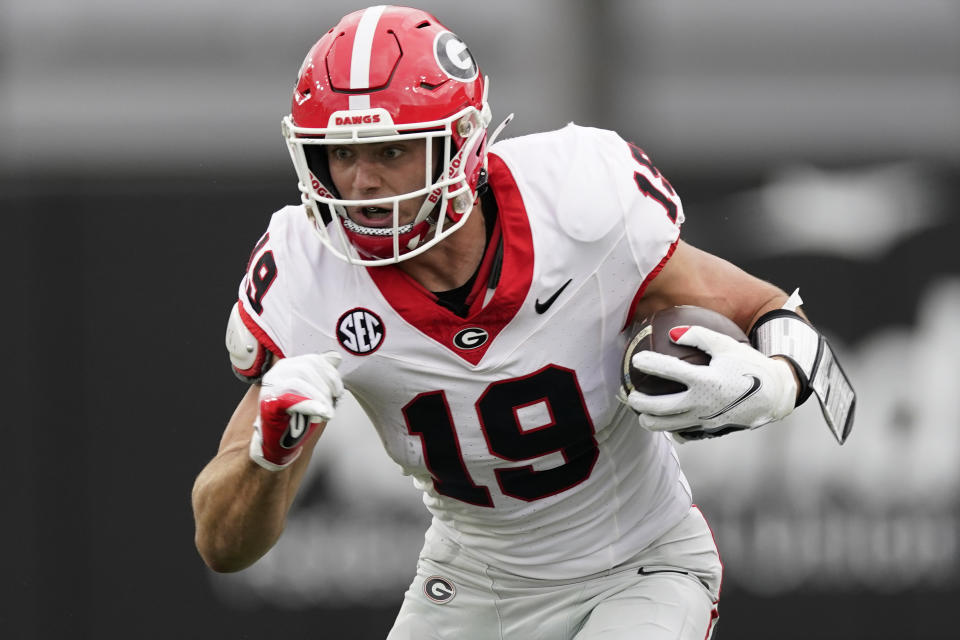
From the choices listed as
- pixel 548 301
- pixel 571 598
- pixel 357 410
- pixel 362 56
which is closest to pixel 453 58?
pixel 362 56

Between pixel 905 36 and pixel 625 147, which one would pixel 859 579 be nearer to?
pixel 905 36

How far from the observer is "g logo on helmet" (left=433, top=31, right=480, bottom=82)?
3213mm

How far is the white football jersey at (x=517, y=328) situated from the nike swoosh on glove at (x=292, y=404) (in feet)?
0.72

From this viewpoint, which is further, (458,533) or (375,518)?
(375,518)

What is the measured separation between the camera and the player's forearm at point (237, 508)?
3146 mm

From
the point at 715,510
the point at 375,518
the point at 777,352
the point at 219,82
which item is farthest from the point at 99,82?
the point at 777,352

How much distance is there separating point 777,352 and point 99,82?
4075 millimetres

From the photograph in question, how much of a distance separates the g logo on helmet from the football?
2.21ft

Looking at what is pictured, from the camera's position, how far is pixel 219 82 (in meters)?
6.58

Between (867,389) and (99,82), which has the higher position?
(99,82)

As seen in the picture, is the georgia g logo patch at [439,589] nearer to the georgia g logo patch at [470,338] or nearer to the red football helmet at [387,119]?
the georgia g logo patch at [470,338]

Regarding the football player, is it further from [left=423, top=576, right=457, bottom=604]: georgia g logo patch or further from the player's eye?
[left=423, top=576, right=457, bottom=604]: georgia g logo patch

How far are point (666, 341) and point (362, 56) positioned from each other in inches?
34.7

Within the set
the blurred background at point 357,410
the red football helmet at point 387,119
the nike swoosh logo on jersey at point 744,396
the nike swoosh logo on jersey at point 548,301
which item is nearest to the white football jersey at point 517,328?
the nike swoosh logo on jersey at point 548,301
